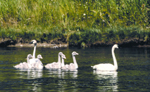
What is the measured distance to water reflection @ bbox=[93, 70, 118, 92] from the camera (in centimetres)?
2261

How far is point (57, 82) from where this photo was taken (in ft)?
80.2

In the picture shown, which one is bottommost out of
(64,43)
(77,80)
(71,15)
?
(77,80)

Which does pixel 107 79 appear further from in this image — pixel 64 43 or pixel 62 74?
pixel 64 43

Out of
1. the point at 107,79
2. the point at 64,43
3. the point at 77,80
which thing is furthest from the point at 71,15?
the point at 77,80

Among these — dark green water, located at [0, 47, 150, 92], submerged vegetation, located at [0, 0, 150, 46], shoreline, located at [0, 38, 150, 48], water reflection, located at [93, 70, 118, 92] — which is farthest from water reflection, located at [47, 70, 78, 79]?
submerged vegetation, located at [0, 0, 150, 46]

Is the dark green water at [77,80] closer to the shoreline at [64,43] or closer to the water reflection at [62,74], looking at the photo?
the water reflection at [62,74]

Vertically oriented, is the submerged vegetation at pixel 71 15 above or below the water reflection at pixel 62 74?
above

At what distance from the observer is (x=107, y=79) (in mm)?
25547

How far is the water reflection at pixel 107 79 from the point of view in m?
22.6

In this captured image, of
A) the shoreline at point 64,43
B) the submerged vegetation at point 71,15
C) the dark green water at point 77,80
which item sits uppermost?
the submerged vegetation at point 71,15

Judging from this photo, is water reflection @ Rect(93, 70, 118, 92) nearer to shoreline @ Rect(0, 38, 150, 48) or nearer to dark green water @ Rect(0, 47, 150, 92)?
dark green water @ Rect(0, 47, 150, 92)

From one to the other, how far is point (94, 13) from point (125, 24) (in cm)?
618

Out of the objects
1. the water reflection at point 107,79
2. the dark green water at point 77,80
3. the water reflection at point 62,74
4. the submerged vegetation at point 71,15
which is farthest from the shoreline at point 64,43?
the water reflection at point 107,79

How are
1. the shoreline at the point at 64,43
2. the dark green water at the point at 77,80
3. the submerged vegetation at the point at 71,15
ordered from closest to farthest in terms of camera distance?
the dark green water at the point at 77,80 → the shoreline at the point at 64,43 → the submerged vegetation at the point at 71,15
